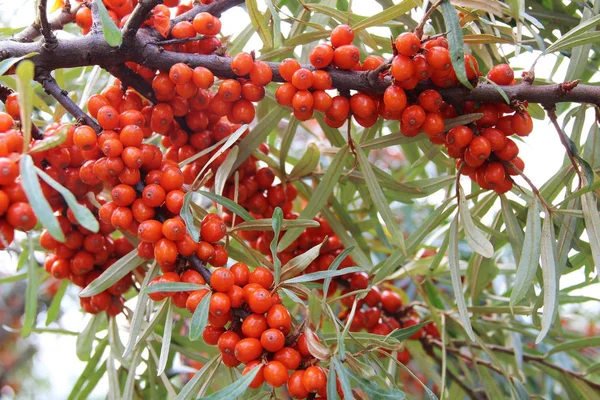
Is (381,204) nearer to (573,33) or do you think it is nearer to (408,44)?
(408,44)

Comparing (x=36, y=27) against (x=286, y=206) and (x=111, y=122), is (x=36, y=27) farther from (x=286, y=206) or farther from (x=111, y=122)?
(x=286, y=206)

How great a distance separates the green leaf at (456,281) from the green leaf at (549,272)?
0.10 metres

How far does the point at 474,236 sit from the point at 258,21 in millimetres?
494

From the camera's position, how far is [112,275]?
3.15 ft

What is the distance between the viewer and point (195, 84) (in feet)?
3.07

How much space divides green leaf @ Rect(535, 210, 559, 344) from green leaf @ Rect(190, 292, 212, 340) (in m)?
0.45

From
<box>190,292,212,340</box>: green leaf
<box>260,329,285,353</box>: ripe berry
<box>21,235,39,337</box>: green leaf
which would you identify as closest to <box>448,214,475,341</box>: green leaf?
<box>260,329,285,353</box>: ripe berry

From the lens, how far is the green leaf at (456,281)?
86 centimetres

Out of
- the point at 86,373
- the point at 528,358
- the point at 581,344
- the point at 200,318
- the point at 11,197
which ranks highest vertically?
the point at 11,197

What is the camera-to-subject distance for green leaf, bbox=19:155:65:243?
608mm

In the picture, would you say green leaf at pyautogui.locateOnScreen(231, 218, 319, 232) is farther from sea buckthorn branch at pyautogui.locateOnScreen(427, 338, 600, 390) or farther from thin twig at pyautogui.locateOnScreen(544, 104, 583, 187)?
sea buckthorn branch at pyautogui.locateOnScreen(427, 338, 600, 390)

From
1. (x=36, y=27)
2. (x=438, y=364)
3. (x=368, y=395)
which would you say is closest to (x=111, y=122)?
(x=36, y=27)

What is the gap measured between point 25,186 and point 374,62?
57cm

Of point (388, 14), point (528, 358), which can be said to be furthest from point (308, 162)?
point (528, 358)
